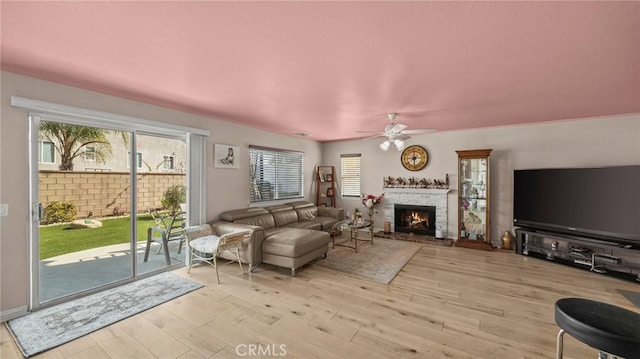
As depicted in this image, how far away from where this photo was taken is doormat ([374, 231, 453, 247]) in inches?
204

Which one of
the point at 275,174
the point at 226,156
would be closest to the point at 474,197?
the point at 275,174

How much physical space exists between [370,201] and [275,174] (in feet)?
7.68

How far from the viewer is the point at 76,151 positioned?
3.00 metres

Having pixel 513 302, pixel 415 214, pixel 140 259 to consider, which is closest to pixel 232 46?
pixel 140 259

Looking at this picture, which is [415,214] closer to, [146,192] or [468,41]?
[468,41]

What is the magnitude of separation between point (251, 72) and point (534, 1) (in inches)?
83.4

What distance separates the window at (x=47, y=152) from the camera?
2715 mm

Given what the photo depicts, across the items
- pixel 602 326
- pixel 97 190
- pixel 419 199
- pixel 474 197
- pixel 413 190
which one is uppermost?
pixel 97 190

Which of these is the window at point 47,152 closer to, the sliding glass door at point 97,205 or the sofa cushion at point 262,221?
the sliding glass door at point 97,205

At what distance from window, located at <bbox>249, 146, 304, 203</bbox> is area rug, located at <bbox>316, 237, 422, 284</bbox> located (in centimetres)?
194

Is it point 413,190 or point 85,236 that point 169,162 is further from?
point 413,190

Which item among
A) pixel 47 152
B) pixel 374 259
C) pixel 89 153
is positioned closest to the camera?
pixel 47 152

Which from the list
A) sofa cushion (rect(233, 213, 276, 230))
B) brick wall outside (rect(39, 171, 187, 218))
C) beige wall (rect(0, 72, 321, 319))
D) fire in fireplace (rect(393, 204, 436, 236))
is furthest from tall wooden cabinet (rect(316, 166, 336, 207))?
beige wall (rect(0, 72, 321, 319))

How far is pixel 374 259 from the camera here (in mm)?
4168
